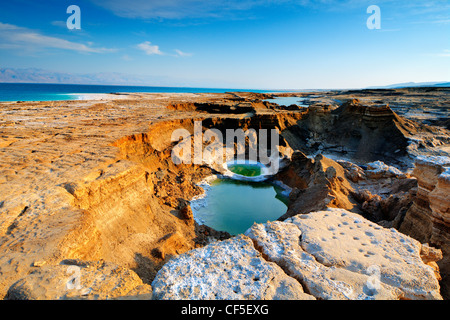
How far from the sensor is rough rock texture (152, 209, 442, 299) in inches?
114

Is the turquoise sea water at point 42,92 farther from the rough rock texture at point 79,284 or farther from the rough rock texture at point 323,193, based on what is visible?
the rough rock texture at point 79,284


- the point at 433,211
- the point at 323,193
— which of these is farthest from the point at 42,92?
the point at 433,211

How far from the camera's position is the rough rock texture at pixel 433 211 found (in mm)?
4866

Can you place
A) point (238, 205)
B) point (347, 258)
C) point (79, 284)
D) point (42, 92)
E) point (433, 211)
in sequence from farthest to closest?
point (42, 92) → point (238, 205) → point (433, 211) → point (347, 258) → point (79, 284)

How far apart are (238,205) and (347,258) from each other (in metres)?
8.29

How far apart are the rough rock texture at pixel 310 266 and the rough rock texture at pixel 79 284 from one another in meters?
0.37

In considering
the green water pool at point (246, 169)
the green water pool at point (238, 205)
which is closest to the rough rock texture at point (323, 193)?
the green water pool at point (238, 205)

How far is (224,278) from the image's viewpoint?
10.1ft

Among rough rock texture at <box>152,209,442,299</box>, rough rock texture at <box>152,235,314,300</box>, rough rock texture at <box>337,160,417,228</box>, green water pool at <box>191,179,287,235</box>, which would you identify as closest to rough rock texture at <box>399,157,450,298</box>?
rough rock texture at <box>337,160,417,228</box>

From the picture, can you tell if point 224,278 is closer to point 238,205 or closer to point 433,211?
point 433,211

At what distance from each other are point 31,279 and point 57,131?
36.8 feet

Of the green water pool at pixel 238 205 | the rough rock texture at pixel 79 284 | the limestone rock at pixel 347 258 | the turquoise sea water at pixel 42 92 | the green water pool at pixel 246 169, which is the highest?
the turquoise sea water at pixel 42 92
